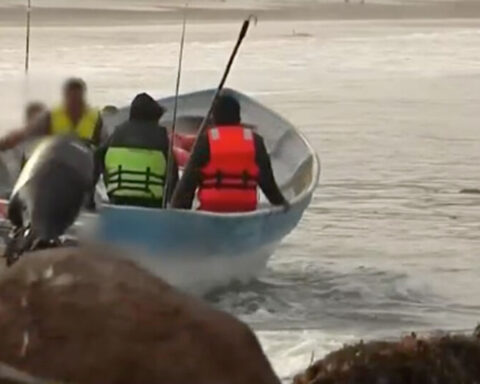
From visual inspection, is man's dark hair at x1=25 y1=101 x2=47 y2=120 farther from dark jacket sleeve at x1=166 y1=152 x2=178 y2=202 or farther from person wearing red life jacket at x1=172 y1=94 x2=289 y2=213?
person wearing red life jacket at x1=172 y1=94 x2=289 y2=213

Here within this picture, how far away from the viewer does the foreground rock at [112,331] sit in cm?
222

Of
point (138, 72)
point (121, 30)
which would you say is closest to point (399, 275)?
point (138, 72)

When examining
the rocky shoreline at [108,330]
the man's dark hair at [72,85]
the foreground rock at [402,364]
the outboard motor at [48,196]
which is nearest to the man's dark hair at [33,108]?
the man's dark hair at [72,85]

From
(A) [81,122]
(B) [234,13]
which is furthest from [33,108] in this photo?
(B) [234,13]

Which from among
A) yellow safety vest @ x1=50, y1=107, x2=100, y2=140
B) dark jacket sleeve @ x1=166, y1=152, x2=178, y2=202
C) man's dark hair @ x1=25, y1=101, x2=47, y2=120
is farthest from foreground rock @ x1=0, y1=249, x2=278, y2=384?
dark jacket sleeve @ x1=166, y1=152, x2=178, y2=202

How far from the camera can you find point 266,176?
10383 mm

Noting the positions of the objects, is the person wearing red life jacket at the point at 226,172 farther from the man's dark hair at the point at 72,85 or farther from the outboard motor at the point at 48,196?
the outboard motor at the point at 48,196

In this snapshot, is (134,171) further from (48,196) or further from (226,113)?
(48,196)

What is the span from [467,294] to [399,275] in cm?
86

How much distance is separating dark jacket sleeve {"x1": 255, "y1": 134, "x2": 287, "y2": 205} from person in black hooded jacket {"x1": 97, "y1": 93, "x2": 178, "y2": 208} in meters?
0.67

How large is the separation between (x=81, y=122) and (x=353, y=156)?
22.9 ft

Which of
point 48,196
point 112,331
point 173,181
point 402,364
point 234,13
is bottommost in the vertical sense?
point 234,13

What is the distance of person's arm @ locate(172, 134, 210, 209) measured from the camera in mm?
10234

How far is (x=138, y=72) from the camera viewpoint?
2834cm
